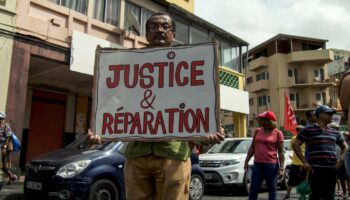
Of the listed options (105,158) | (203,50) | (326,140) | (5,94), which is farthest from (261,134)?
(5,94)

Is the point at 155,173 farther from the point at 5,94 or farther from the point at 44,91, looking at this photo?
the point at 44,91

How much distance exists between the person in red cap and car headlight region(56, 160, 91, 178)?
9.16 feet

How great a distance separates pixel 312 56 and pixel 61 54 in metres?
38.6

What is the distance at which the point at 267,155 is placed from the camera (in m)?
6.57

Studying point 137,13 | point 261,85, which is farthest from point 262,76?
point 137,13

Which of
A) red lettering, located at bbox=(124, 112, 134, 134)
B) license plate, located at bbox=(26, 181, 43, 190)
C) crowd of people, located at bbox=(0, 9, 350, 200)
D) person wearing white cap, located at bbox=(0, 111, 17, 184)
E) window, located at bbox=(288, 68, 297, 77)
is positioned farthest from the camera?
window, located at bbox=(288, 68, 297, 77)

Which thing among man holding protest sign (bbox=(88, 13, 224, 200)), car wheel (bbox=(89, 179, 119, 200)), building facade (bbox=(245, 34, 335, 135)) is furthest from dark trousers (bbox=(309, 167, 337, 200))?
building facade (bbox=(245, 34, 335, 135))

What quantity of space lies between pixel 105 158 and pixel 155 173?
15.0 feet

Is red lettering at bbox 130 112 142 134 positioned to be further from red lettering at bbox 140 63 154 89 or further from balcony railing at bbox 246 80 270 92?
balcony railing at bbox 246 80 270 92

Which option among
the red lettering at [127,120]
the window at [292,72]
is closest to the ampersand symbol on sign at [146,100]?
the red lettering at [127,120]

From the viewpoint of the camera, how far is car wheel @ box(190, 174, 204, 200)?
8805 mm

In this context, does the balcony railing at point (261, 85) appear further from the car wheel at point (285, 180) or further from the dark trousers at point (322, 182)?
the dark trousers at point (322, 182)

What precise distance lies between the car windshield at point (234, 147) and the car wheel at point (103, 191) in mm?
4985

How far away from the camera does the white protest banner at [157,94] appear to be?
2.90 m
